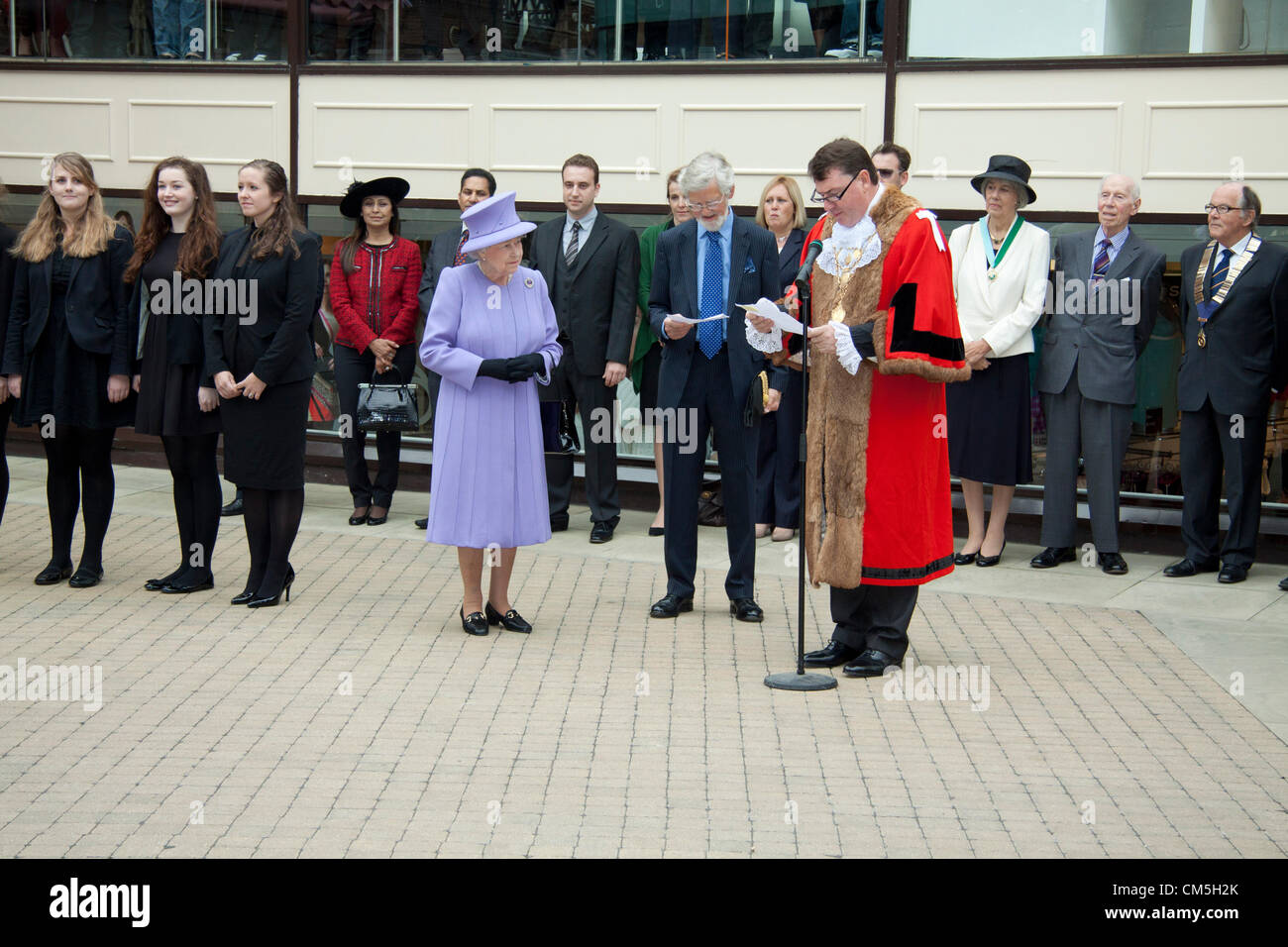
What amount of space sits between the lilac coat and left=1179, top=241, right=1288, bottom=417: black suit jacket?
4.10m

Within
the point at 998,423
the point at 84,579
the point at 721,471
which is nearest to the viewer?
the point at 721,471

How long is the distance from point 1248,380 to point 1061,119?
2.20 m

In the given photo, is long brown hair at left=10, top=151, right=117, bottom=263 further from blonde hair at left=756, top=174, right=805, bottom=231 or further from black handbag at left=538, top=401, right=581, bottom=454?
blonde hair at left=756, top=174, right=805, bottom=231

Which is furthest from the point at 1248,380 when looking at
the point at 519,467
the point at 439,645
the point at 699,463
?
the point at 439,645

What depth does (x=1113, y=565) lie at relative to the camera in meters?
9.34

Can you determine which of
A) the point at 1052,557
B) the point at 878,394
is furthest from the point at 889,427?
the point at 1052,557

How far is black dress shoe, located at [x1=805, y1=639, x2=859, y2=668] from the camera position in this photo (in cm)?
707

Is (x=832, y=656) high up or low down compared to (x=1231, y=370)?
down

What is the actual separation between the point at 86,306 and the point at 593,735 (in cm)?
408

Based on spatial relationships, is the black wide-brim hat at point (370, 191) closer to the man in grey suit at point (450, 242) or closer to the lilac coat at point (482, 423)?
the man in grey suit at point (450, 242)

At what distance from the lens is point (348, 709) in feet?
20.6

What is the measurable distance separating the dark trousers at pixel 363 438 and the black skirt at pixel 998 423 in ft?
12.4

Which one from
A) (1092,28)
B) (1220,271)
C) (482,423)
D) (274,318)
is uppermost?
(1092,28)

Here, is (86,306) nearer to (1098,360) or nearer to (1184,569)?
(1098,360)
